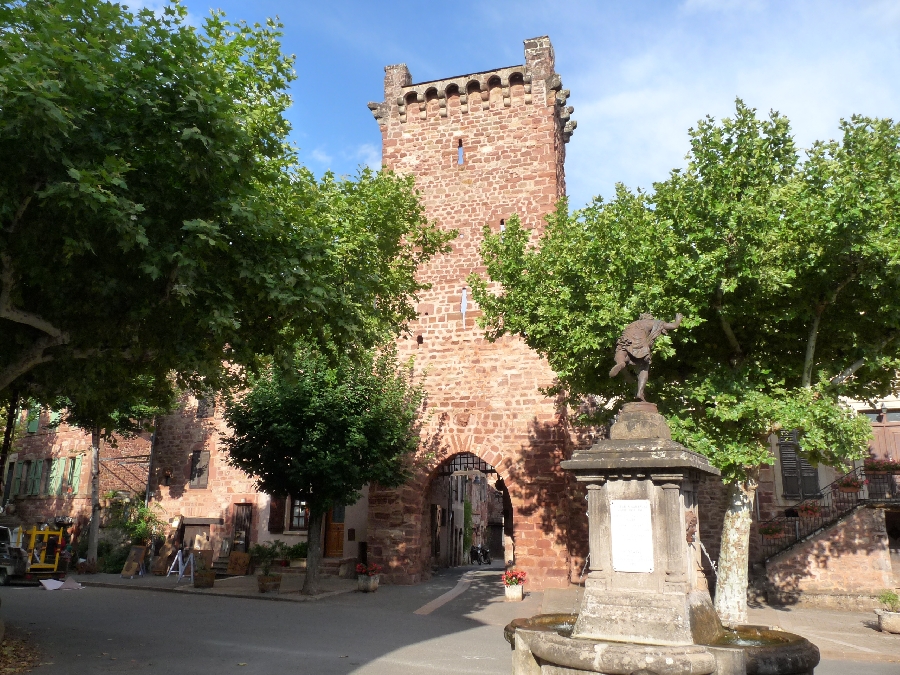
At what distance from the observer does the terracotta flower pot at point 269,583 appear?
54.2ft

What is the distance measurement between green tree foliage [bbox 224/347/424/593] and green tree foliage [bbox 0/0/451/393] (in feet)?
20.5

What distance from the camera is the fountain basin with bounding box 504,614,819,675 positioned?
5.21 meters

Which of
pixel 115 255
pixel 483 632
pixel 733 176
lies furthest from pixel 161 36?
pixel 483 632

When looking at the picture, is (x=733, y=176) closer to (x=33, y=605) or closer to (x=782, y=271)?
(x=782, y=271)

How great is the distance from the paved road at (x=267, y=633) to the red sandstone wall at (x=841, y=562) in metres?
5.74

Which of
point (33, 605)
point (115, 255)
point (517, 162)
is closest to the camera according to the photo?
point (115, 255)

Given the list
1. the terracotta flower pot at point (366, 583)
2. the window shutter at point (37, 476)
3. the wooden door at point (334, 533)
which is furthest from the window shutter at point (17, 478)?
the terracotta flower pot at point (366, 583)

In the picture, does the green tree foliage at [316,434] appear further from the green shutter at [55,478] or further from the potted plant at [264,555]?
the green shutter at [55,478]

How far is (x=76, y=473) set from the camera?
84.5 feet

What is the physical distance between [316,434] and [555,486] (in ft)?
21.6

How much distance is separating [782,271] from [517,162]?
37.7ft

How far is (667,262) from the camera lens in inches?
425

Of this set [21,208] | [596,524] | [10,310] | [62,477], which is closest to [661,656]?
[596,524]

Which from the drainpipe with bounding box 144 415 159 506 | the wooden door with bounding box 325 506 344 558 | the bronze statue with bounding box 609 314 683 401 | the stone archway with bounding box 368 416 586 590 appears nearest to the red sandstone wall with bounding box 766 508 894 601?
the stone archway with bounding box 368 416 586 590
